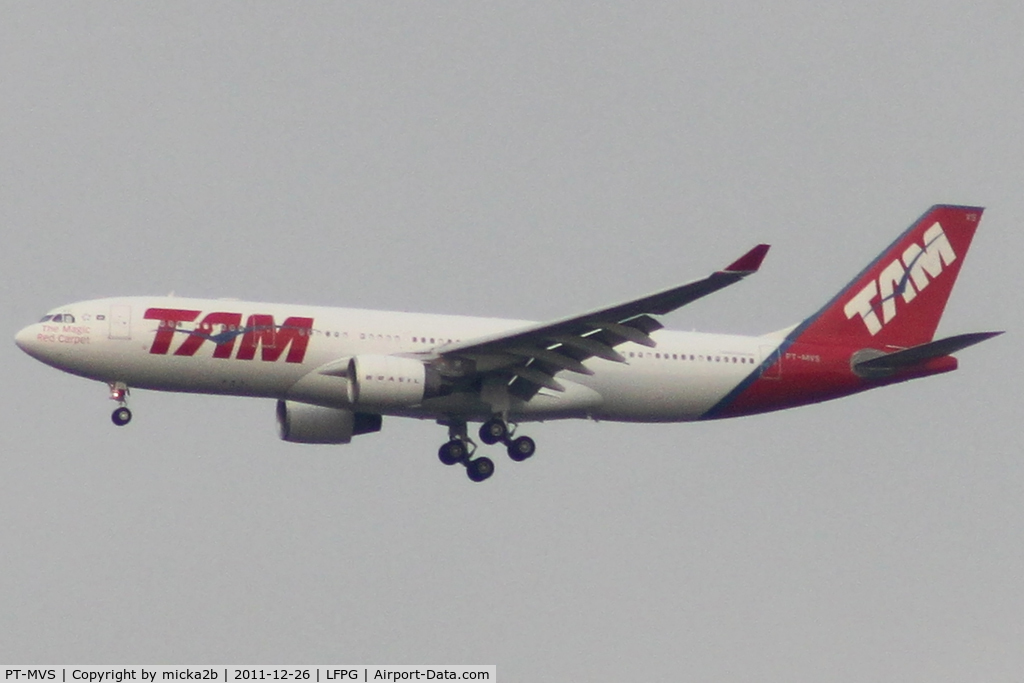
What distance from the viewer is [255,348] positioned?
46031 mm

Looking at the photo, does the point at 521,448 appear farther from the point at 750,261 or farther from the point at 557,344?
the point at 750,261

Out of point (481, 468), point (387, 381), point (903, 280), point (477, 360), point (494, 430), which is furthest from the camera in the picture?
point (903, 280)

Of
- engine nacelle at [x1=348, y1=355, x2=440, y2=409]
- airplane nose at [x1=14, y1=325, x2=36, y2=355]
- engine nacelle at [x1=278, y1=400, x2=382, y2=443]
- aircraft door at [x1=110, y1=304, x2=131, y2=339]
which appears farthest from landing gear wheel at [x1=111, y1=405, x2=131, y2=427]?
engine nacelle at [x1=348, y1=355, x2=440, y2=409]

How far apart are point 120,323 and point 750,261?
54.3ft


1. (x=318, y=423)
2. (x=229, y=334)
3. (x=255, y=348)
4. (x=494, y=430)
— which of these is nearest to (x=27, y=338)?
(x=229, y=334)

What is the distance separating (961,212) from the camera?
180 ft

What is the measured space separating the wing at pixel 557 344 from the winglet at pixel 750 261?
187 cm

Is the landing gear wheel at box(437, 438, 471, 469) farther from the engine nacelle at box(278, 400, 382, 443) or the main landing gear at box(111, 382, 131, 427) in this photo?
the main landing gear at box(111, 382, 131, 427)

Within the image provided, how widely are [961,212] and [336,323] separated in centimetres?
2003

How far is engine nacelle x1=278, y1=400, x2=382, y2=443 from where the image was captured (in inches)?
1978

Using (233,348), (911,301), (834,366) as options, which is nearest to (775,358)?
(834,366)

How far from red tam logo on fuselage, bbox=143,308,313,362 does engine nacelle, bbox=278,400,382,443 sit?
12.8 feet

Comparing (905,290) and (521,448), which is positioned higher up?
(905,290)

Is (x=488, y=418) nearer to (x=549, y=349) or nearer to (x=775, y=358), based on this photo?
(x=549, y=349)
